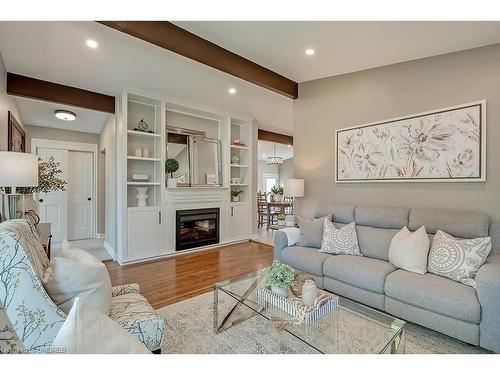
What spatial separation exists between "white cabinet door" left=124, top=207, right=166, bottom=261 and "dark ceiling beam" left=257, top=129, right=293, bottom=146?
3486 millimetres

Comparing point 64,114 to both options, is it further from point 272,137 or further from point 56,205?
point 272,137

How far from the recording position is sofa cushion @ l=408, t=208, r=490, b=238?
7.35ft

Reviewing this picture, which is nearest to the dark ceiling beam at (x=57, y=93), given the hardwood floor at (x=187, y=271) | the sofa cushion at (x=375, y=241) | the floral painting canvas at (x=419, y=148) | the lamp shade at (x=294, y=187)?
the hardwood floor at (x=187, y=271)

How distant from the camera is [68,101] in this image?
3.68 meters

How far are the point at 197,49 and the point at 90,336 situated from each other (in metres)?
2.69

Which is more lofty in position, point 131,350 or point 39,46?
point 39,46

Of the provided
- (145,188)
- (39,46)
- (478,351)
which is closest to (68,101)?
(39,46)

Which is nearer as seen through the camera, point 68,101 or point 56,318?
point 56,318

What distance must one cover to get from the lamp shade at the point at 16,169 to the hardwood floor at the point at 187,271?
158 centimetres

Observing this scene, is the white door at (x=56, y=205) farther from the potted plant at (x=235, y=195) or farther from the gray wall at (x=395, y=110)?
the gray wall at (x=395, y=110)

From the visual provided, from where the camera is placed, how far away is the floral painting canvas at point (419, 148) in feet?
8.08

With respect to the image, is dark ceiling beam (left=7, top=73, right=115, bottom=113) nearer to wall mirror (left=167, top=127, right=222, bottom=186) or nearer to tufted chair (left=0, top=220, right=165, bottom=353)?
wall mirror (left=167, top=127, right=222, bottom=186)
